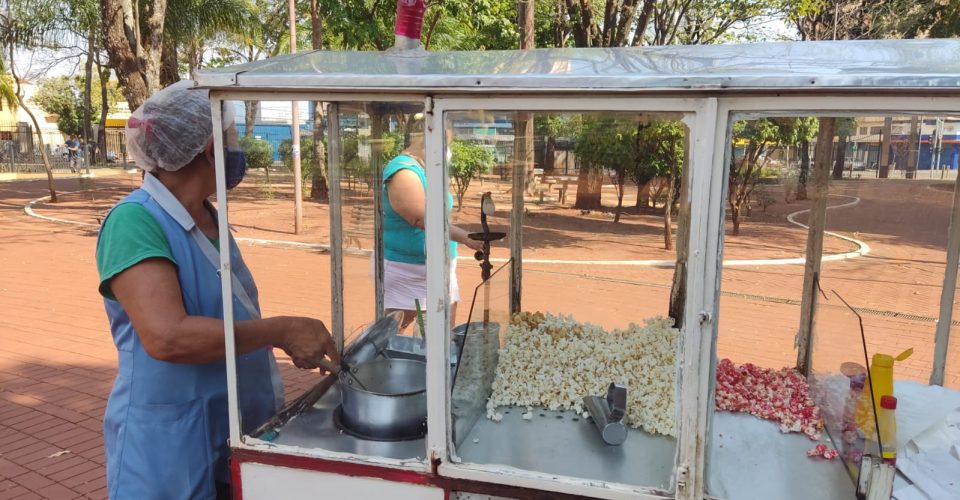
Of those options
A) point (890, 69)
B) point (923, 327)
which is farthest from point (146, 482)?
point (923, 327)

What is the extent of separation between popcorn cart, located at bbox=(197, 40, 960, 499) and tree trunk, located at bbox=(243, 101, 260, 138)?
0.31 ft

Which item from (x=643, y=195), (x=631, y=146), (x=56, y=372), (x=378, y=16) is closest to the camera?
(x=631, y=146)

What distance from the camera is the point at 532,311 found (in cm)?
285

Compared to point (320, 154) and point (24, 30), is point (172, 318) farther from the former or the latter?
point (24, 30)

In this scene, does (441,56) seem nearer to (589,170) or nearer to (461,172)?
(461,172)

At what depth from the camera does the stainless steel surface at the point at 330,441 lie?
1.74 meters

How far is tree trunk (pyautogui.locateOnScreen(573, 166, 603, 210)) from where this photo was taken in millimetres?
3684

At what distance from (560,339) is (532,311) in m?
0.38

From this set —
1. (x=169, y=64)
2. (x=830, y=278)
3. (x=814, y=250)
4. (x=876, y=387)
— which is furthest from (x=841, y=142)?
(x=169, y=64)

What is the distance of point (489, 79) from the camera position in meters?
1.40

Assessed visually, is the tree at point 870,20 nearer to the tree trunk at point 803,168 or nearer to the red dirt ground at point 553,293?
the red dirt ground at point 553,293

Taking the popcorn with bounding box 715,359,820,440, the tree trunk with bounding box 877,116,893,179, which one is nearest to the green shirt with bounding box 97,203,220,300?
the popcorn with bounding box 715,359,820,440

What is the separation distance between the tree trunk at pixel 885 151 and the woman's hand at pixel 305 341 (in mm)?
1620

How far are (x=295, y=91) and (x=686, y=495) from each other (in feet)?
4.13
